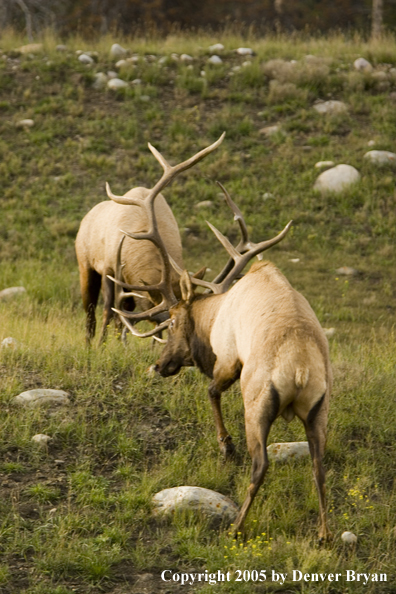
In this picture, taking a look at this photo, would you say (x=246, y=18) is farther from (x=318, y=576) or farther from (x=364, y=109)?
(x=318, y=576)

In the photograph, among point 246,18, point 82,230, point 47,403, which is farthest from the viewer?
point 246,18

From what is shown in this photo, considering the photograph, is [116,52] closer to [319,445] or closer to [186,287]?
[186,287]

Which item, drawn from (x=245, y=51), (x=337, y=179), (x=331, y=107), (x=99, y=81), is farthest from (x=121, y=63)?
(x=337, y=179)

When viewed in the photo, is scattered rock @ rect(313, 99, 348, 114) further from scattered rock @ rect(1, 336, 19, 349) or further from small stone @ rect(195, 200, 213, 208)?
scattered rock @ rect(1, 336, 19, 349)

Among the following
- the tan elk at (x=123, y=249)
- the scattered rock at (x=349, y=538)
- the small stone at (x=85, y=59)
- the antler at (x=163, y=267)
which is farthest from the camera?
the small stone at (x=85, y=59)

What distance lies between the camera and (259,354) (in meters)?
4.85

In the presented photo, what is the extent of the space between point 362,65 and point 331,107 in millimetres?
1741

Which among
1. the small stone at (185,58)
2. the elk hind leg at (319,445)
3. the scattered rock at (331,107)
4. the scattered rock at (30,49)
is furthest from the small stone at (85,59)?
the elk hind leg at (319,445)

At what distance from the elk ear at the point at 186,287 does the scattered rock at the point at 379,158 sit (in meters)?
9.49

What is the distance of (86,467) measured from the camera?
561 centimetres

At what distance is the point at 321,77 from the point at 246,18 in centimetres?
1338

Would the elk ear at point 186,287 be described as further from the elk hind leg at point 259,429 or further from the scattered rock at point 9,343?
the scattered rock at point 9,343

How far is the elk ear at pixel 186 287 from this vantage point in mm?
6293

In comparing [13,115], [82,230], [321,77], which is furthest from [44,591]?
[321,77]
